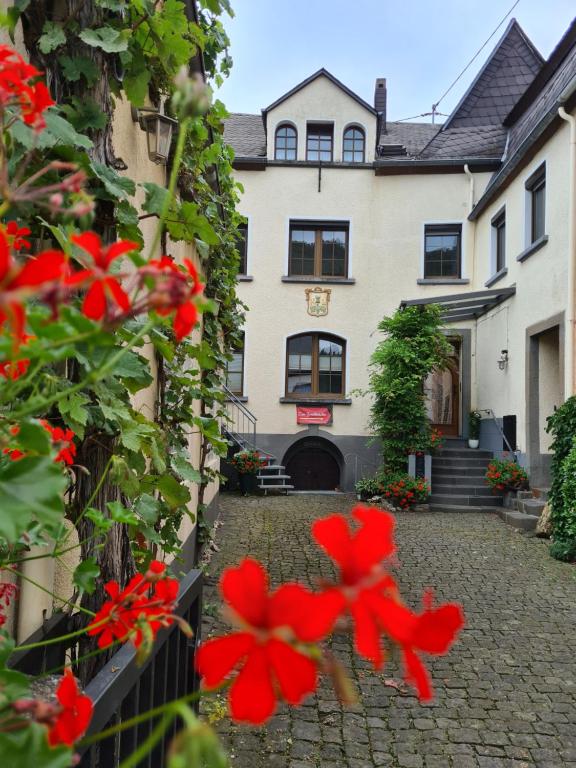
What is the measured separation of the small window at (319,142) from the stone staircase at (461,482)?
241 inches

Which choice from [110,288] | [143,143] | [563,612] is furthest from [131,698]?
[563,612]

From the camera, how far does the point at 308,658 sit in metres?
0.30

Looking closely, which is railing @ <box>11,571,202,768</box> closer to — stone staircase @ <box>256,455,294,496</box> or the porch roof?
the porch roof

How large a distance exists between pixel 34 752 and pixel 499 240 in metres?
11.9

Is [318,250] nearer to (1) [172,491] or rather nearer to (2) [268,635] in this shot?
(1) [172,491]

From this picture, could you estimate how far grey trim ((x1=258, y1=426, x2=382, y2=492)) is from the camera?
11.9 m

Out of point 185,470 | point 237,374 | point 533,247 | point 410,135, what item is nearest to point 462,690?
point 185,470

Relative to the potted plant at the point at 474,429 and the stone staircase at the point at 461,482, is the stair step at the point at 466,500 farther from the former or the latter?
the potted plant at the point at 474,429

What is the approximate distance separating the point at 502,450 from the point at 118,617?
1019 cm

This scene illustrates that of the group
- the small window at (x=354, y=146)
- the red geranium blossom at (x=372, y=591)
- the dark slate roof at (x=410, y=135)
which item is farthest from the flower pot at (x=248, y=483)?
the red geranium blossom at (x=372, y=591)

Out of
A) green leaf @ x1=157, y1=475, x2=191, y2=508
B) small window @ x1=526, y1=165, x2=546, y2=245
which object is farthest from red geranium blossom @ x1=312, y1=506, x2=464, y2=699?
small window @ x1=526, y1=165, x2=546, y2=245

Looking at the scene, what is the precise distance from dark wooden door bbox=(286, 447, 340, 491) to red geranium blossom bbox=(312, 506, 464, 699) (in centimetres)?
1202

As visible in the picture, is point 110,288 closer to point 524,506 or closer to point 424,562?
point 424,562

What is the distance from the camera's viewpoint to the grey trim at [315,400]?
12.1m
